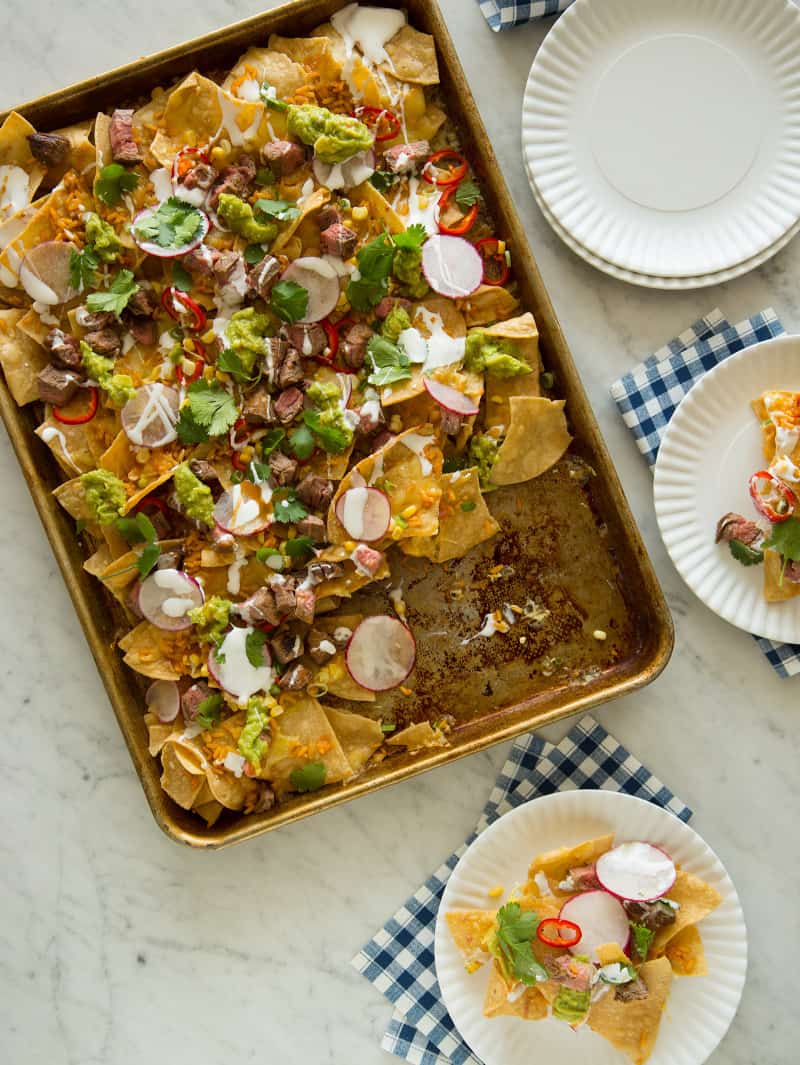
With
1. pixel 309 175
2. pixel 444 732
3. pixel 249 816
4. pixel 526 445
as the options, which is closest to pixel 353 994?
pixel 249 816

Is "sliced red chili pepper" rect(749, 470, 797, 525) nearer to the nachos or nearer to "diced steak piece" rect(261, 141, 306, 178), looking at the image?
the nachos

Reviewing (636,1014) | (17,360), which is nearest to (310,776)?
(636,1014)

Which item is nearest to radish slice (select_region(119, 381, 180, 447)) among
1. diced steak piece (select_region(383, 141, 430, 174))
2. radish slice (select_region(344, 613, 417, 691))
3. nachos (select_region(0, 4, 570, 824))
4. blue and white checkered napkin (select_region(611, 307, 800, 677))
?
nachos (select_region(0, 4, 570, 824))

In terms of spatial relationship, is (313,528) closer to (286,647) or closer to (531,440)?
(286,647)

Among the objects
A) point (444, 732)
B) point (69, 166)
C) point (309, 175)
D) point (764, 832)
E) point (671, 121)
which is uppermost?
point (69, 166)

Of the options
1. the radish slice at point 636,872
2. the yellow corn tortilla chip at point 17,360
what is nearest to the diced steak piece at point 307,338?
the yellow corn tortilla chip at point 17,360

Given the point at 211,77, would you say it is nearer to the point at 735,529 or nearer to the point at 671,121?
the point at 671,121

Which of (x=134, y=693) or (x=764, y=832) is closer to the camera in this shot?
(x=134, y=693)
